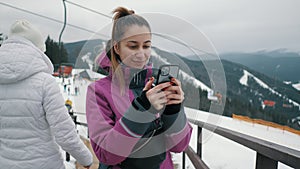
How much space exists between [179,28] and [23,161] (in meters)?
0.83

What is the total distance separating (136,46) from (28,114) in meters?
0.61

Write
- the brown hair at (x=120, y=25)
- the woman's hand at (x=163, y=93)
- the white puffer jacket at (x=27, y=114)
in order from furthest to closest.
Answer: the white puffer jacket at (x=27, y=114) → the brown hair at (x=120, y=25) → the woman's hand at (x=163, y=93)

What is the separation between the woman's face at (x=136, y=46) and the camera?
19.1 inches

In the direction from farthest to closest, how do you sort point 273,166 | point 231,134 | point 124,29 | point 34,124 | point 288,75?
point 288,75, point 231,134, point 34,124, point 273,166, point 124,29

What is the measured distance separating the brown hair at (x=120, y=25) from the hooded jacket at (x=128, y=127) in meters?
0.02

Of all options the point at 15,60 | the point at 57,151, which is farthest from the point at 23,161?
the point at 15,60

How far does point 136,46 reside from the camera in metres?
0.49

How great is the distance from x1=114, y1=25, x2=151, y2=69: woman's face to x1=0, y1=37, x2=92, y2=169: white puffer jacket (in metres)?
0.49

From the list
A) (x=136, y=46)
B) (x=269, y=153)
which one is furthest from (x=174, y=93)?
(x=269, y=153)

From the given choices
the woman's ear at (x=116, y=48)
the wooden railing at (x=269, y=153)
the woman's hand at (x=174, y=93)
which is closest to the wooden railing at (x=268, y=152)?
the wooden railing at (x=269, y=153)

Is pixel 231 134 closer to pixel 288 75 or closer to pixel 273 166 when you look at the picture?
pixel 273 166

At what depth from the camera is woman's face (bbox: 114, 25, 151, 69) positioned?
1.59ft

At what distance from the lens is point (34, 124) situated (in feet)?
2.78

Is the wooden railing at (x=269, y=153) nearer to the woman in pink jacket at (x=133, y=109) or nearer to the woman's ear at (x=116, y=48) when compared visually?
the woman in pink jacket at (x=133, y=109)
